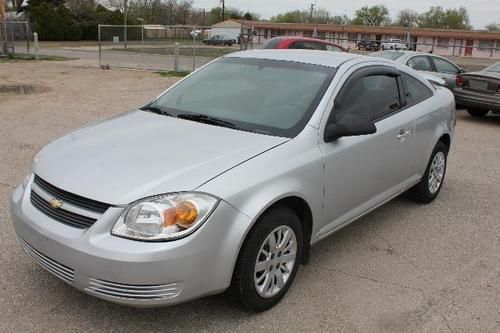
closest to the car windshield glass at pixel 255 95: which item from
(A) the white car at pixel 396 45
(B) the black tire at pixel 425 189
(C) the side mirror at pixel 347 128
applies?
(C) the side mirror at pixel 347 128

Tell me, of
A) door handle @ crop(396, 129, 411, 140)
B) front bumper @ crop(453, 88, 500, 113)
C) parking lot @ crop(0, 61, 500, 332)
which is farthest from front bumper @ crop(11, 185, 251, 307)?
front bumper @ crop(453, 88, 500, 113)

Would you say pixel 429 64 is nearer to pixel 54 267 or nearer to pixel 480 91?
pixel 480 91

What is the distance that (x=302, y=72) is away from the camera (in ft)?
13.9

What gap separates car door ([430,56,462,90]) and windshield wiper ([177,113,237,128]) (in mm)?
Answer: 10447

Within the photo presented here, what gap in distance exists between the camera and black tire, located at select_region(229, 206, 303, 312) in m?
3.13

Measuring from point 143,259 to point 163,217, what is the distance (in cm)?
25

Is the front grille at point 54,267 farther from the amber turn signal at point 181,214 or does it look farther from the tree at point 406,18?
the tree at point 406,18

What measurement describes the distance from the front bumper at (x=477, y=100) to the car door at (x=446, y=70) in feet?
3.36

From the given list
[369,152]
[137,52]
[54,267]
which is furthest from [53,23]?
[54,267]

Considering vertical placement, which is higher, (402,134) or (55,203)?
(402,134)

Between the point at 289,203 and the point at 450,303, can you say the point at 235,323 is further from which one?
the point at 450,303

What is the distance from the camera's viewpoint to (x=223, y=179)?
3.04 metres

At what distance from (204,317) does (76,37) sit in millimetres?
56629

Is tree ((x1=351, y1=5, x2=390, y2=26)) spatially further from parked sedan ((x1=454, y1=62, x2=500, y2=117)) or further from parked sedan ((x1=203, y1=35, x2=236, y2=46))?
parked sedan ((x1=454, y1=62, x2=500, y2=117))
